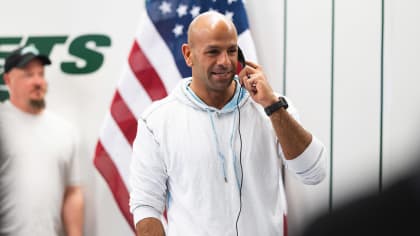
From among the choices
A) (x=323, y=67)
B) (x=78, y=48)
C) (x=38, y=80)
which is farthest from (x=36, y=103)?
(x=323, y=67)

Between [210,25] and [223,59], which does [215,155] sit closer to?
[223,59]

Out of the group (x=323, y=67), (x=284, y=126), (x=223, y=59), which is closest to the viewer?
(x=284, y=126)

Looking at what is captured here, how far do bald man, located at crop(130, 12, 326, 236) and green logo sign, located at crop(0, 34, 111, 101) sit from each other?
91cm

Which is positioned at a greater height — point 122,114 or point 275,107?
point 275,107

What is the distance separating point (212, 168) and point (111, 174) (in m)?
0.98

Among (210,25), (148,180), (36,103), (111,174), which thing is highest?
(210,25)

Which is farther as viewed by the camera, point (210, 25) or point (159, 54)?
point (159, 54)

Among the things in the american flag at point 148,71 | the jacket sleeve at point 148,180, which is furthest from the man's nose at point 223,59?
the american flag at point 148,71

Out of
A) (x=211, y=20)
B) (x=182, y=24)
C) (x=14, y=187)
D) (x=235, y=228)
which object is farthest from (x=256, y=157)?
(x=14, y=187)

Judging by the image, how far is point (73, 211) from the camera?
2596mm

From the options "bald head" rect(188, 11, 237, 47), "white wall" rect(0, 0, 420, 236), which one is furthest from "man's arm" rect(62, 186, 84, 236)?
"bald head" rect(188, 11, 237, 47)

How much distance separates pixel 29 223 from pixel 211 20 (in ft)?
4.38

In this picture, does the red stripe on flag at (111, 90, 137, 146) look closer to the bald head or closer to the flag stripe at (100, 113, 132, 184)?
the flag stripe at (100, 113, 132, 184)

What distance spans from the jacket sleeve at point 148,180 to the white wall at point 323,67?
0.90 metres
